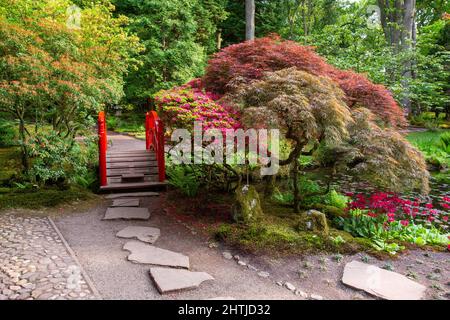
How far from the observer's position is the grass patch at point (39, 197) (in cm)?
583

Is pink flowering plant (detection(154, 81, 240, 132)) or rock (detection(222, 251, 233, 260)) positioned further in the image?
pink flowering plant (detection(154, 81, 240, 132))

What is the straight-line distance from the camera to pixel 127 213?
571cm

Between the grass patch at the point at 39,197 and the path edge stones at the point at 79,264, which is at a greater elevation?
the grass patch at the point at 39,197

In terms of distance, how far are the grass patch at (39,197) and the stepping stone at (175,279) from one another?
3.27 metres

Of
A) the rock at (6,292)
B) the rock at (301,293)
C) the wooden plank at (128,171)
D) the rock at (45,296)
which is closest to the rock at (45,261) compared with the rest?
the rock at (6,292)

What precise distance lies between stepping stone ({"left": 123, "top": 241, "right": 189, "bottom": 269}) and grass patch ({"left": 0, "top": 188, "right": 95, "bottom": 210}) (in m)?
2.37

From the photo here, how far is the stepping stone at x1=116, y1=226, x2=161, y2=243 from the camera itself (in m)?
4.73

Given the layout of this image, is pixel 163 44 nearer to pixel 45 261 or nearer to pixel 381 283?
pixel 45 261

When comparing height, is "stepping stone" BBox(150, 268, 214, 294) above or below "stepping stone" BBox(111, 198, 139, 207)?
below

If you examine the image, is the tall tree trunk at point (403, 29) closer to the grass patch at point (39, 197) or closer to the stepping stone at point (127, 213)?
the stepping stone at point (127, 213)

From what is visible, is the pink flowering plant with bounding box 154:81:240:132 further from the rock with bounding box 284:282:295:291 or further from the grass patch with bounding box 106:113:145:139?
the grass patch with bounding box 106:113:145:139

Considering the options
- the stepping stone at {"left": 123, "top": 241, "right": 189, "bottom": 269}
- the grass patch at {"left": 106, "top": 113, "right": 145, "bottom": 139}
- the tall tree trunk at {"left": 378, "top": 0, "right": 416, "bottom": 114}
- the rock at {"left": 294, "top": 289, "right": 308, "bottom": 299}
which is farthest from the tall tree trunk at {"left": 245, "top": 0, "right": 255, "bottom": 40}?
the rock at {"left": 294, "top": 289, "right": 308, "bottom": 299}

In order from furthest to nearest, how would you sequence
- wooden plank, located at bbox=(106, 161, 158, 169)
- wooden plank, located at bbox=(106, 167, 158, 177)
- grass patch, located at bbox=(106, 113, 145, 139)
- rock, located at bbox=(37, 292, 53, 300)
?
grass patch, located at bbox=(106, 113, 145, 139), wooden plank, located at bbox=(106, 161, 158, 169), wooden plank, located at bbox=(106, 167, 158, 177), rock, located at bbox=(37, 292, 53, 300)

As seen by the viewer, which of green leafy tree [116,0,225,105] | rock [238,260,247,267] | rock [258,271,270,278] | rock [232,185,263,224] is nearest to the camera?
rock [258,271,270,278]
